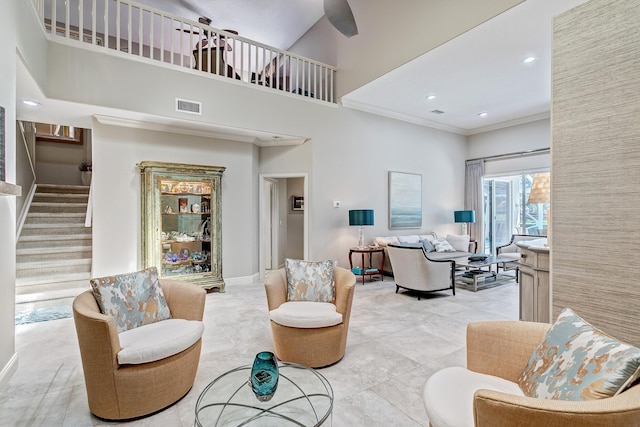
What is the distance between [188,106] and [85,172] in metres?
4.16

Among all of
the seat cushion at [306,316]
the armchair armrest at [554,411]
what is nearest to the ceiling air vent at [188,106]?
the seat cushion at [306,316]

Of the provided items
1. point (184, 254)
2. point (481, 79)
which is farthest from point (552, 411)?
point (481, 79)

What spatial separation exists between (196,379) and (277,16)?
6.27 m

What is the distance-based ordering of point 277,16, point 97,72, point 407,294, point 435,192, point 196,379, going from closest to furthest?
point 196,379 < point 97,72 < point 407,294 < point 277,16 < point 435,192

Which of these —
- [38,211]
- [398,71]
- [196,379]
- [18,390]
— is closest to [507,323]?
[196,379]

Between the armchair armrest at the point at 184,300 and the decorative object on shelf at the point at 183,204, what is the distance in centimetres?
249

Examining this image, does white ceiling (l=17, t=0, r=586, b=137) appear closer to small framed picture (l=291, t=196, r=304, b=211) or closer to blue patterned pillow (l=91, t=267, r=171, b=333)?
small framed picture (l=291, t=196, r=304, b=211)

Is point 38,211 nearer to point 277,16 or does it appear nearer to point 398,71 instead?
point 277,16

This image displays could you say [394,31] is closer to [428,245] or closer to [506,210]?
[428,245]

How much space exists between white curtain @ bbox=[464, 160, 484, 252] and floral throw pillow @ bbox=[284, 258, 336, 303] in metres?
5.78

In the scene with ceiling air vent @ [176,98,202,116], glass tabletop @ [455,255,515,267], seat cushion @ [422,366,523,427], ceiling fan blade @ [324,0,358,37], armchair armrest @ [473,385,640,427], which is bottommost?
glass tabletop @ [455,255,515,267]

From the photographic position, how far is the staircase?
430cm

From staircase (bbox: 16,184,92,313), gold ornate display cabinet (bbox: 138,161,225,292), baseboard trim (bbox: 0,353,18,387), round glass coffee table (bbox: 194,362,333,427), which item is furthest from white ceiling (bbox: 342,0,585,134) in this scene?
baseboard trim (bbox: 0,353,18,387)

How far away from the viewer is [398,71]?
459 centimetres
